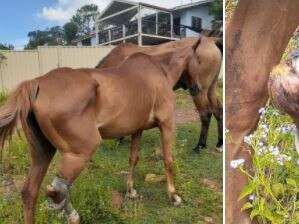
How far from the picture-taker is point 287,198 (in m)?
1.02

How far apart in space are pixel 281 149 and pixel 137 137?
129 cm

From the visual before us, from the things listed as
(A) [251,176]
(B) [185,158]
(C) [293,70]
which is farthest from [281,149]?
(B) [185,158]

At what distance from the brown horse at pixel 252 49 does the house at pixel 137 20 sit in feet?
3.57

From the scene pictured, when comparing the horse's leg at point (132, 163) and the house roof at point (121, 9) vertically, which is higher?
the house roof at point (121, 9)

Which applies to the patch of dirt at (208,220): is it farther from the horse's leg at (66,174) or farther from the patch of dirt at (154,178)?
the horse's leg at (66,174)

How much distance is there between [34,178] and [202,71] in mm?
1810

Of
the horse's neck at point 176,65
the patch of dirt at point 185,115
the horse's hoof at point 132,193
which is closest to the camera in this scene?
the horse's hoof at point 132,193

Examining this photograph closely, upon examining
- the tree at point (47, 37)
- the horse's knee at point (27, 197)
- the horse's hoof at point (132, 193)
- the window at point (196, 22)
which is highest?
the window at point (196, 22)

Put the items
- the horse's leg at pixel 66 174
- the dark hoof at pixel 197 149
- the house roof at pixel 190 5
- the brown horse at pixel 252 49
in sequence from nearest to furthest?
the brown horse at pixel 252 49 → the horse's leg at pixel 66 174 → the house roof at pixel 190 5 → the dark hoof at pixel 197 149

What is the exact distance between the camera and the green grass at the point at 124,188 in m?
1.77

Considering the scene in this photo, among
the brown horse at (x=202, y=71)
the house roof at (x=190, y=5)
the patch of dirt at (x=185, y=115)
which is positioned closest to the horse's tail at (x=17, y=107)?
the house roof at (x=190, y=5)

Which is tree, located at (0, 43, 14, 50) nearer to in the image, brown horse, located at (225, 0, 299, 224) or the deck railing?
the deck railing

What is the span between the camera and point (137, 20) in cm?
192

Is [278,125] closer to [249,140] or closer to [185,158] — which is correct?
[249,140]
